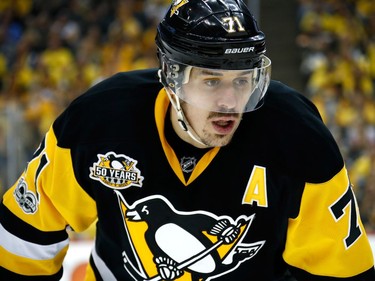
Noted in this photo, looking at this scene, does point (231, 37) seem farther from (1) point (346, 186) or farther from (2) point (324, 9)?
(2) point (324, 9)

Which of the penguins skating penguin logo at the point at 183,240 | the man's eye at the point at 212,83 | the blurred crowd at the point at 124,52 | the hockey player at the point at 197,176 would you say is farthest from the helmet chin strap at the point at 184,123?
the blurred crowd at the point at 124,52

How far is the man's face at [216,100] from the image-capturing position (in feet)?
6.34

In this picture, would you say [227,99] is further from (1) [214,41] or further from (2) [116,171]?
(2) [116,171]

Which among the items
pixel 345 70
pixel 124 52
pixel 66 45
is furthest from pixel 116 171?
pixel 66 45

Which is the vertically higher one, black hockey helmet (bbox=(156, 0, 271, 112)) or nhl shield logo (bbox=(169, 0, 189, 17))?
nhl shield logo (bbox=(169, 0, 189, 17))

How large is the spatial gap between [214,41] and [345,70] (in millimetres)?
5019

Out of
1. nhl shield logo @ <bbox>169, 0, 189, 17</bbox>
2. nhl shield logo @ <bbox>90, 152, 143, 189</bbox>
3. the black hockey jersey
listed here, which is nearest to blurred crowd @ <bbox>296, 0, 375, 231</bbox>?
the black hockey jersey

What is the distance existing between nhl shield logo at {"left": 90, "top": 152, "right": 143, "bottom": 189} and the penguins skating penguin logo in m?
0.05

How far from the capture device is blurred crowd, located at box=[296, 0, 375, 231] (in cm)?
571

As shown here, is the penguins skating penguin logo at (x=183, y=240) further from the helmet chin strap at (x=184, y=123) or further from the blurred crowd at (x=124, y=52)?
the blurred crowd at (x=124, y=52)

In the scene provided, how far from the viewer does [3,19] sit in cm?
748

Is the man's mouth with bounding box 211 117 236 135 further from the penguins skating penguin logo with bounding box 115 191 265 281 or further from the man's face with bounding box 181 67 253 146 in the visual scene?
the penguins skating penguin logo with bounding box 115 191 265 281

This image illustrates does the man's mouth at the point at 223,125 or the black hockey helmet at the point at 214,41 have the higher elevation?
the black hockey helmet at the point at 214,41

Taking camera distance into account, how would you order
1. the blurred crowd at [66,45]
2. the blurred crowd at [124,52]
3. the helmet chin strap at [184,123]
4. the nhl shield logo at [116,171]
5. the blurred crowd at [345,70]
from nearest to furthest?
the helmet chin strap at [184,123] → the nhl shield logo at [116,171] → the blurred crowd at [345,70] → the blurred crowd at [124,52] → the blurred crowd at [66,45]
